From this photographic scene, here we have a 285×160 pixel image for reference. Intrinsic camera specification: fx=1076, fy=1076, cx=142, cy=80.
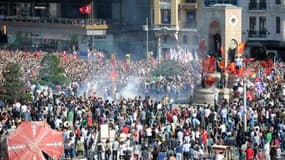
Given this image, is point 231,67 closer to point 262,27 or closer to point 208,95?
point 208,95

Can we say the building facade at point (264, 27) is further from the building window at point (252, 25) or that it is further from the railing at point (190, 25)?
the railing at point (190, 25)

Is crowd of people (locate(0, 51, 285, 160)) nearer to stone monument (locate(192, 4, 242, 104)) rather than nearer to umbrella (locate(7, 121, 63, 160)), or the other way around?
stone monument (locate(192, 4, 242, 104))

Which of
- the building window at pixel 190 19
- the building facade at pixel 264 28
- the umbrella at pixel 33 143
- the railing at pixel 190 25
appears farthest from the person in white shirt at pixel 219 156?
the building window at pixel 190 19

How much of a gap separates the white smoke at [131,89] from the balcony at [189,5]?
2965 centimetres

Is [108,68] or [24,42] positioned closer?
[108,68]

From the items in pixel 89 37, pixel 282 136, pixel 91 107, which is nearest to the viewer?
pixel 282 136

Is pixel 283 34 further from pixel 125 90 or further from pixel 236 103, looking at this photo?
pixel 236 103

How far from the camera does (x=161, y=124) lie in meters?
42.6

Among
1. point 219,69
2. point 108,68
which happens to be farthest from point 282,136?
point 108,68

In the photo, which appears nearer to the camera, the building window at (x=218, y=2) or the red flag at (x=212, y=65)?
the red flag at (x=212, y=65)

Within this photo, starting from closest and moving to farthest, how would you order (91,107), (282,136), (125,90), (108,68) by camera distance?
(282,136), (91,107), (125,90), (108,68)

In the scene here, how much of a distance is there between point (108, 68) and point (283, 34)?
2048 centimetres

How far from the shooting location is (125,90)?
5781 cm

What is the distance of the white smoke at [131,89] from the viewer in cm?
5645
